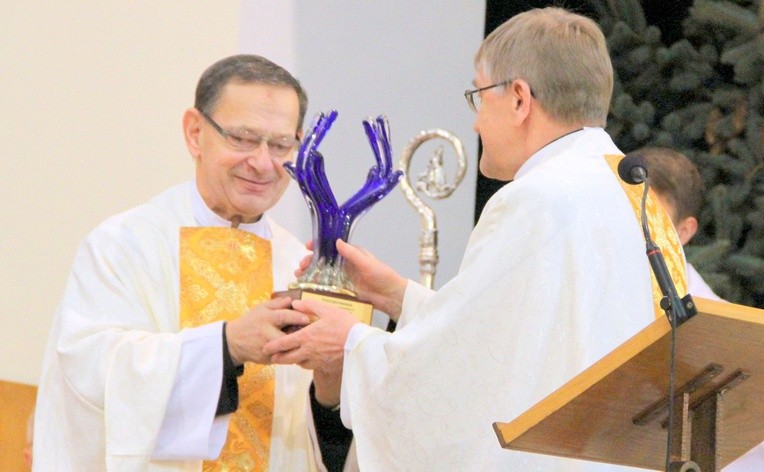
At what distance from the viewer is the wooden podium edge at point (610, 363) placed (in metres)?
2.16

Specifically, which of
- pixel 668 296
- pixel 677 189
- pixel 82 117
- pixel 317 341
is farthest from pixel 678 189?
pixel 668 296

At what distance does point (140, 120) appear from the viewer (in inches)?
236

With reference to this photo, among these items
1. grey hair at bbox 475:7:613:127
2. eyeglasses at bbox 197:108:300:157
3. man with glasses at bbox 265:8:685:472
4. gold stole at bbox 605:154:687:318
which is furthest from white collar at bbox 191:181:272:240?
gold stole at bbox 605:154:687:318

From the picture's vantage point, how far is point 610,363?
2283 mm

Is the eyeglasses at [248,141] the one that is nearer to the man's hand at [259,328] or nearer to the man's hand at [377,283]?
the man's hand at [377,283]

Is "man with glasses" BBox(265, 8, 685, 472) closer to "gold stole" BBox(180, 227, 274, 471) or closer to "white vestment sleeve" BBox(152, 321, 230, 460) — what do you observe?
"white vestment sleeve" BBox(152, 321, 230, 460)

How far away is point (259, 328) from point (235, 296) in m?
0.54

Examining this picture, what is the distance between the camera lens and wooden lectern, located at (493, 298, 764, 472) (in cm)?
223

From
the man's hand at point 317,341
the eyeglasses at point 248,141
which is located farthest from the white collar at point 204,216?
the man's hand at point 317,341

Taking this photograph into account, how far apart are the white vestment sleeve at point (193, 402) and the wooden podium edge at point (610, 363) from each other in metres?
1.51

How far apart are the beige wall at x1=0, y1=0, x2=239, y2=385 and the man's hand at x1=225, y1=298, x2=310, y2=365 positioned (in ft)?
7.67

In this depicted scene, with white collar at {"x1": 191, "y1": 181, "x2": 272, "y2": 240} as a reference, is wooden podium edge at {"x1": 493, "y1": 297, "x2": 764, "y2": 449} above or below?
above

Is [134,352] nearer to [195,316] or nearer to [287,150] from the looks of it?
[195,316]

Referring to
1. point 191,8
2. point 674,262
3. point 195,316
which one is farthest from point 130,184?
point 674,262
